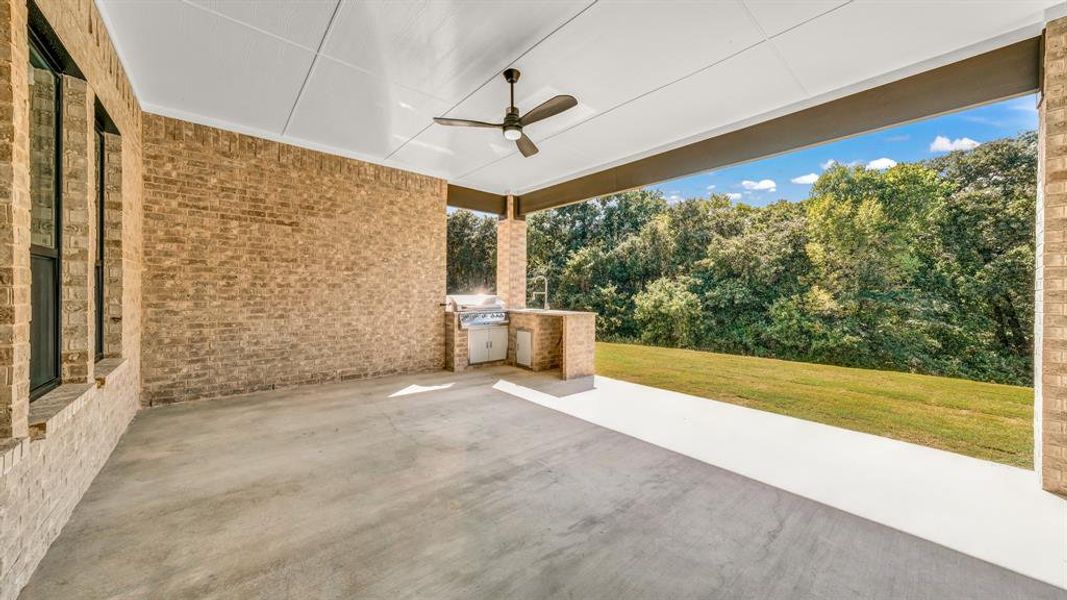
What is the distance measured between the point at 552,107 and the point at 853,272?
426 inches

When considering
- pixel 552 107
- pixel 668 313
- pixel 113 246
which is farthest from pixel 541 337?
pixel 668 313

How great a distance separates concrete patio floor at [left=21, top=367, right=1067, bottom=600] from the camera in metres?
1.75

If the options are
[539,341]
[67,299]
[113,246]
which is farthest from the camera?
[539,341]

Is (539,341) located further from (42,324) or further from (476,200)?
(42,324)

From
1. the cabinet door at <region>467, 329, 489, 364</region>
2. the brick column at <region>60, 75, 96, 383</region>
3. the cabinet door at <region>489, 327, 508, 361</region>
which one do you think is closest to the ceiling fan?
the brick column at <region>60, 75, 96, 383</region>

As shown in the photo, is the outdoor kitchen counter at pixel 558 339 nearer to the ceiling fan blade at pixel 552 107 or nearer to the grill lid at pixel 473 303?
the grill lid at pixel 473 303

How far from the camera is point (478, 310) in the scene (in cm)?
645

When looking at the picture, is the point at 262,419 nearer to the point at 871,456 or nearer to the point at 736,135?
the point at 871,456

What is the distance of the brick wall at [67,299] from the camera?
1.57 metres

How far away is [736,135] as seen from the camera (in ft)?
14.2

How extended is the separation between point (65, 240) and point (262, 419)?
7.20ft

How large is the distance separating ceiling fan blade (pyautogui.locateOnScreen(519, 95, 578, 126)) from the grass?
13.3 ft

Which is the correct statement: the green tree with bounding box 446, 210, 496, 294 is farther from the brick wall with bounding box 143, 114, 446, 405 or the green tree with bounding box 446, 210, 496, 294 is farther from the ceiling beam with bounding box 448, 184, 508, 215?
the brick wall with bounding box 143, 114, 446, 405

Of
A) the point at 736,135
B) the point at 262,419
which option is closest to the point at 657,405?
the point at 736,135
